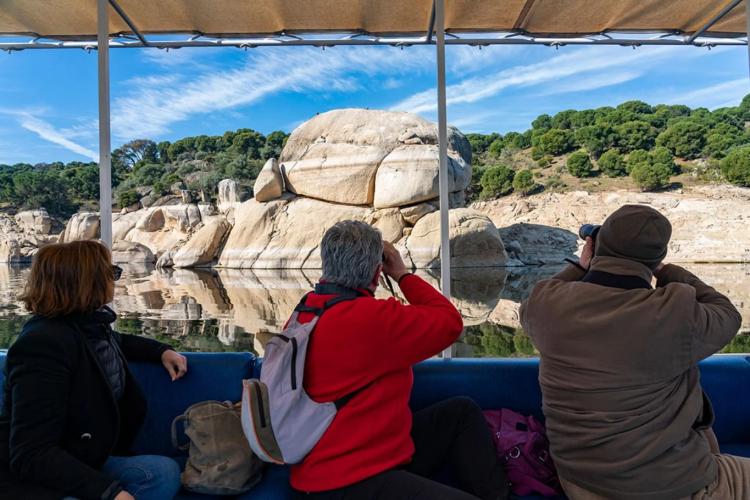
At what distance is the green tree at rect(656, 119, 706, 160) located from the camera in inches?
1027

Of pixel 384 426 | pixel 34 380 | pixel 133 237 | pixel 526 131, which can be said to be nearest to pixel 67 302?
pixel 34 380

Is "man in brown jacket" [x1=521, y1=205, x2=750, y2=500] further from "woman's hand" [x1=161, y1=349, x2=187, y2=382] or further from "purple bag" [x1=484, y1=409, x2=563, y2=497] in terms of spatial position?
"woman's hand" [x1=161, y1=349, x2=187, y2=382]

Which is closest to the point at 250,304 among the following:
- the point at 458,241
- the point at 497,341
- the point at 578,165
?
the point at 458,241

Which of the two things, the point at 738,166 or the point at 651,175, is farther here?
the point at 651,175

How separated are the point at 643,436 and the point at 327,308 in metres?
0.72

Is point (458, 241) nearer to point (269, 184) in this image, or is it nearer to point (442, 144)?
point (269, 184)

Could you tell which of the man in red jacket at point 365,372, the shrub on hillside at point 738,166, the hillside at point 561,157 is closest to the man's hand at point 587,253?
the man in red jacket at point 365,372

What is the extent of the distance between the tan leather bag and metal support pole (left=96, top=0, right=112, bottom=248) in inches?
46.6

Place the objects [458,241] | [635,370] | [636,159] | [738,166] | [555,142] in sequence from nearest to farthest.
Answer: [635,370]
[458,241]
[738,166]
[636,159]
[555,142]

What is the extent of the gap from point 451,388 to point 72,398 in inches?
44.8

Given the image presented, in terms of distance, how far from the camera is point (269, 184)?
18828 mm

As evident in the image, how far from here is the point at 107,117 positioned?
2.13 meters

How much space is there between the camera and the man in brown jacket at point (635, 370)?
0.99 meters

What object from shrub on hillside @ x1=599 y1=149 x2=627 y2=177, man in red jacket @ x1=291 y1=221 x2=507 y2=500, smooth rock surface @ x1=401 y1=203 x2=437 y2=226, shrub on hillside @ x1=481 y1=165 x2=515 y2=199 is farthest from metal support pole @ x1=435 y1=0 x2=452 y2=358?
shrub on hillside @ x1=599 y1=149 x2=627 y2=177
